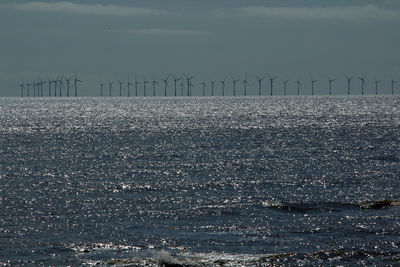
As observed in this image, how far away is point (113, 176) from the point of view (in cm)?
7781

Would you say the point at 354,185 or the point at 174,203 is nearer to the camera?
the point at 174,203

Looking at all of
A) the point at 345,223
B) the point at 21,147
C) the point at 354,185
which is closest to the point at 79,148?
the point at 21,147

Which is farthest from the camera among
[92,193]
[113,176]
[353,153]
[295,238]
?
[353,153]

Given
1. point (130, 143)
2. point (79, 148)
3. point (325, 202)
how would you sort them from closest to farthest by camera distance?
1. point (325, 202)
2. point (79, 148)
3. point (130, 143)

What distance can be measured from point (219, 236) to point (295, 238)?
15.6ft

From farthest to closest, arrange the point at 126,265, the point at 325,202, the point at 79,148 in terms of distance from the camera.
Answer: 1. the point at 79,148
2. the point at 325,202
3. the point at 126,265

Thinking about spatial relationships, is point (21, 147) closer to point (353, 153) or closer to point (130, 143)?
point (130, 143)

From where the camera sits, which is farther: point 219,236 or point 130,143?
point 130,143

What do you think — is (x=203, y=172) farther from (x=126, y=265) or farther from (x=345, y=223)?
(x=126, y=265)

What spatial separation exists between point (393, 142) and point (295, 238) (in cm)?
8215

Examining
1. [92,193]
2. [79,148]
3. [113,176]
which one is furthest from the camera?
[79,148]

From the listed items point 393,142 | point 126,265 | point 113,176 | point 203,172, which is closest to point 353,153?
point 393,142

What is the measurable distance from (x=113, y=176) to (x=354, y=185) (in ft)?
84.4

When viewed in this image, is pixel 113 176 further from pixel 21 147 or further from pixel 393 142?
pixel 393 142
